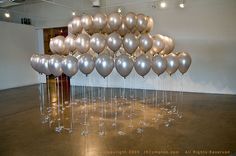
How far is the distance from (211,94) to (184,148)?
173 inches

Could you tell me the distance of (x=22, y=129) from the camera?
3.72 metres

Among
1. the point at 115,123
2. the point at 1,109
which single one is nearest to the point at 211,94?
the point at 115,123

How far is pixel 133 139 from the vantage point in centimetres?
319

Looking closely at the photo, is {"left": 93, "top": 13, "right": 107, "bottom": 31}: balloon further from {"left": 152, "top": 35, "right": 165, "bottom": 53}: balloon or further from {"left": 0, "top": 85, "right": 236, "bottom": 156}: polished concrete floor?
{"left": 0, "top": 85, "right": 236, "bottom": 156}: polished concrete floor

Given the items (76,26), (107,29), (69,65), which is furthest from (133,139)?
(76,26)

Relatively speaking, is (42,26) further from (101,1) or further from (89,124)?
(89,124)

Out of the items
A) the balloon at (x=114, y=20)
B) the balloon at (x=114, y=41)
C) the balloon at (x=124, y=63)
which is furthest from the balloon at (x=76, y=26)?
the balloon at (x=124, y=63)

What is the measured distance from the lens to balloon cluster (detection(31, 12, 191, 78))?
3.58 metres

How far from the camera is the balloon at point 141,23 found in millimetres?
4215

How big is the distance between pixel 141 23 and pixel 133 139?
226 centimetres

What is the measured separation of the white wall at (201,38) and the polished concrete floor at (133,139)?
256 cm

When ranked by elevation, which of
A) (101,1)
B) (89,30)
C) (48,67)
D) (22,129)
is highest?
(101,1)

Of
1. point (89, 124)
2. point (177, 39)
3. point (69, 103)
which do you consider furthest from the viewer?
point (177, 39)

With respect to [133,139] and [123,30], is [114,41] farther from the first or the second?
[133,139]
